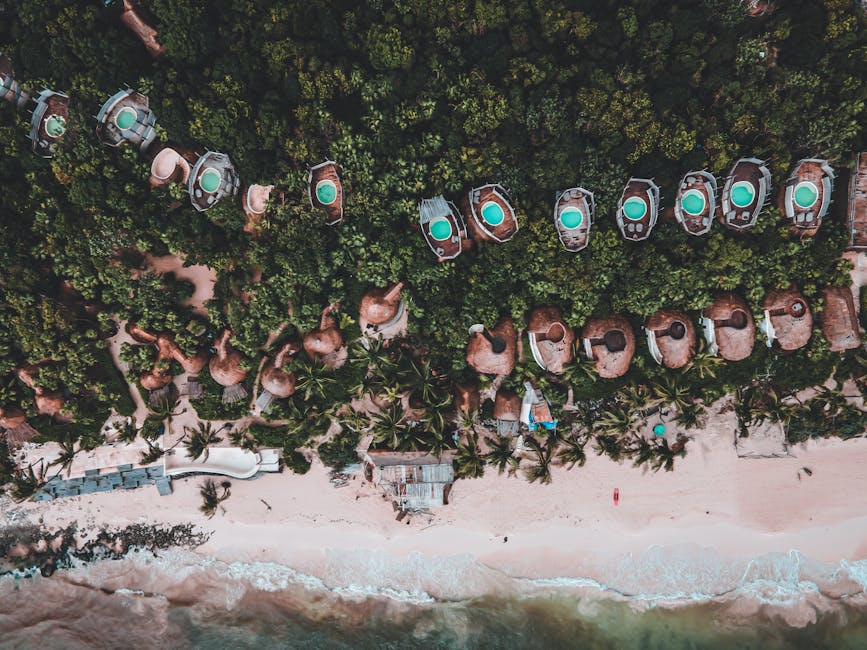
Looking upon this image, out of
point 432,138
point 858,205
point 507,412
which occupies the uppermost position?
point 432,138

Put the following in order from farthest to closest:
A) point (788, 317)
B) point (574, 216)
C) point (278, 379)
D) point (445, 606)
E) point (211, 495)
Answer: point (445, 606), point (211, 495), point (278, 379), point (788, 317), point (574, 216)

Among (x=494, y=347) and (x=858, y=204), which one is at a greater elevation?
(x=858, y=204)

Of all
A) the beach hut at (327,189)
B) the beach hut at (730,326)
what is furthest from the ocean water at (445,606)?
the beach hut at (327,189)

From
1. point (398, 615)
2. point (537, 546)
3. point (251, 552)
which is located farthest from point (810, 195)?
point (251, 552)

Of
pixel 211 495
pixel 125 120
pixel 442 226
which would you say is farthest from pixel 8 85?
pixel 211 495

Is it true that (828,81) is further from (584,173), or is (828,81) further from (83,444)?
(83,444)

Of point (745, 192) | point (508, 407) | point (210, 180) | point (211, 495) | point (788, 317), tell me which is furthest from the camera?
point (211, 495)

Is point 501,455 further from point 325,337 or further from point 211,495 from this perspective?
point 211,495
